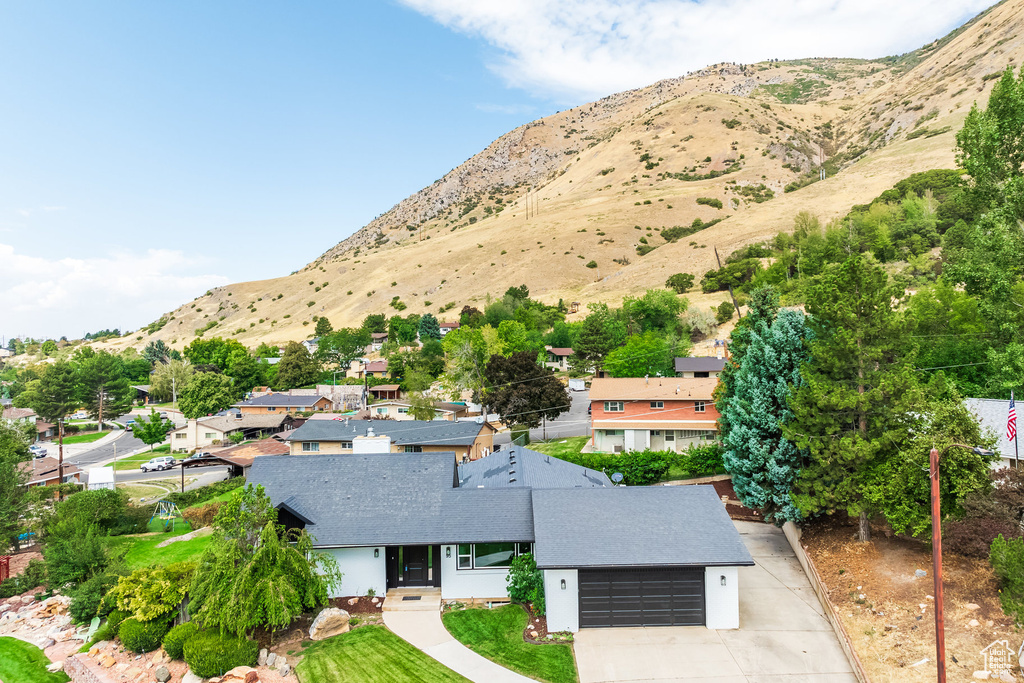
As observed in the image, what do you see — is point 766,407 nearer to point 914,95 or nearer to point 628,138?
point 914,95

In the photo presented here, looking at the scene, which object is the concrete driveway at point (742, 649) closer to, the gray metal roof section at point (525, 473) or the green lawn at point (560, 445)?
the gray metal roof section at point (525, 473)

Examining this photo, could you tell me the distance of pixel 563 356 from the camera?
8444cm

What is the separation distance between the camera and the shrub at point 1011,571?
1409 centimetres

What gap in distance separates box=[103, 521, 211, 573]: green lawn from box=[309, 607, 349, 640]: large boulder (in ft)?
33.4

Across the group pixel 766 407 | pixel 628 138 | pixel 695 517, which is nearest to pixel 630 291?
pixel 766 407

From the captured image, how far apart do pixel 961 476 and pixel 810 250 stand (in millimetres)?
62288

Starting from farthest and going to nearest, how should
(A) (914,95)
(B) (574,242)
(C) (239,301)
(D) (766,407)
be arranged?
(C) (239,301)
(A) (914,95)
(B) (574,242)
(D) (766,407)

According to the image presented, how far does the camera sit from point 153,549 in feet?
93.1

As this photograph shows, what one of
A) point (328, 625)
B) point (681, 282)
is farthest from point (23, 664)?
point (681, 282)

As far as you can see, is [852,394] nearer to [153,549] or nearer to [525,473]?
[525,473]

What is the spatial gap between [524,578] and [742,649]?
713 cm

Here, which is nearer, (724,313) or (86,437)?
(86,437)

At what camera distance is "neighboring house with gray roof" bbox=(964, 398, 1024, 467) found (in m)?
24.0

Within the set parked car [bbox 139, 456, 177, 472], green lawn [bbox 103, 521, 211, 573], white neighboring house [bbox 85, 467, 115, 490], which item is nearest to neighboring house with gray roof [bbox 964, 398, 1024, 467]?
green lawn [bbox 103, 521, 211, 573]
